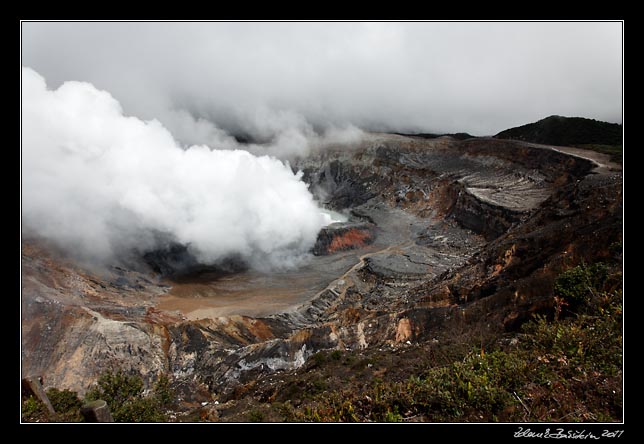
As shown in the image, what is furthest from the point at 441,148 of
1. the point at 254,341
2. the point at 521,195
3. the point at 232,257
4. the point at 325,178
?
the point at 254,341

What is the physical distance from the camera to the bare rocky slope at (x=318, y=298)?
17.1 m

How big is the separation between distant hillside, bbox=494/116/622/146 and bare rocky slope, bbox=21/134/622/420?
40.0 m

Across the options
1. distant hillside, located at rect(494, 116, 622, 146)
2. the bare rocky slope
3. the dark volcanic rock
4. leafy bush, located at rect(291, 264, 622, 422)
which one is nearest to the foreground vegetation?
leafy bush, located at rect(291, 264, 622, 422)

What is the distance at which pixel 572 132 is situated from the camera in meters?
85.8

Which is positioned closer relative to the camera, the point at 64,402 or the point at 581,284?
the point at 64,402

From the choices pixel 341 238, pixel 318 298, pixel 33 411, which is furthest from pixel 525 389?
pixel 341 238

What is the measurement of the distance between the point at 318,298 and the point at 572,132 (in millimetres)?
86946

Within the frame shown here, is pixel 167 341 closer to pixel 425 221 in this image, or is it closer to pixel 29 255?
pixel 29 255

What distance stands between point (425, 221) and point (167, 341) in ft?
158

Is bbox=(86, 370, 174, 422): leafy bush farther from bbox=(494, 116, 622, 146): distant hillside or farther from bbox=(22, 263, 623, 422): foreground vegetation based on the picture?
bbox=(494, 116, 622, 146): distant hillside

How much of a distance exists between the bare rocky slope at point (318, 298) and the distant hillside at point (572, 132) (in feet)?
131

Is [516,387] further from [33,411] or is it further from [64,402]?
[64,402]

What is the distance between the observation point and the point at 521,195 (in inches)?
1954

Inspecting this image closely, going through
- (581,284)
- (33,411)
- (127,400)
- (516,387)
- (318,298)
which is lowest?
(318,298)
